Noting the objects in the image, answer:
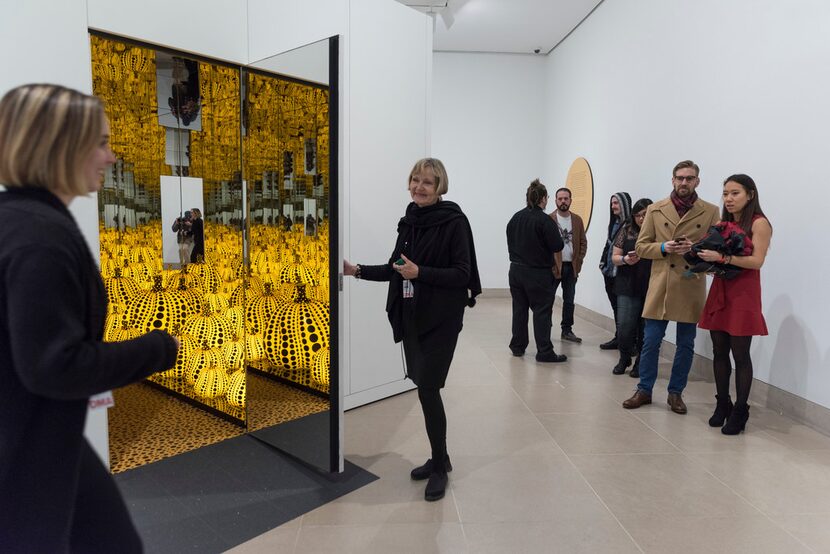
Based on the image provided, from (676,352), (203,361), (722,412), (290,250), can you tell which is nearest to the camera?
(290,250)

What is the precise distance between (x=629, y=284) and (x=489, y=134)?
17.0 feet

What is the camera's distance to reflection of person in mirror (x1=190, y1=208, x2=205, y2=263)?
3.57 m

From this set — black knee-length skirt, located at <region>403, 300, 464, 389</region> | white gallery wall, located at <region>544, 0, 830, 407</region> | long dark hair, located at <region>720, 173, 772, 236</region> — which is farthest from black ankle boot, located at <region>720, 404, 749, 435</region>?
black knee-length skirt, located at <region>403, 300, 464, 389</region>

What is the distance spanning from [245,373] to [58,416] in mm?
2406

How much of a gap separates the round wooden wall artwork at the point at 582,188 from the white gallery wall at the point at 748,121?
1.26 ft

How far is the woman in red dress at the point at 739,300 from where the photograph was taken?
132 inches

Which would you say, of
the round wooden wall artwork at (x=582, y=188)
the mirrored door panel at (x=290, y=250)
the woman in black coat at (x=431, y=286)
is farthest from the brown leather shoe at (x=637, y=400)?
the round wooden wall artwork at (x=582, y=188)

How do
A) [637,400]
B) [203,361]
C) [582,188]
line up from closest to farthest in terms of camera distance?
[203,361], [637,400], [582,188]

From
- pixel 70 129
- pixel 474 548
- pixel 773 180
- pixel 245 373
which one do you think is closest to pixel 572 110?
pixel 773 180

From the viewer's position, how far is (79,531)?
1200 mm

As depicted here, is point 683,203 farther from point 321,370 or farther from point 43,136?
point 43,136

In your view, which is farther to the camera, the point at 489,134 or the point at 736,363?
the point at 489,134

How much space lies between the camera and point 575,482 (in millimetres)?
2881

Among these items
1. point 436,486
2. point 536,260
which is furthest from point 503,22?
point 436,486
